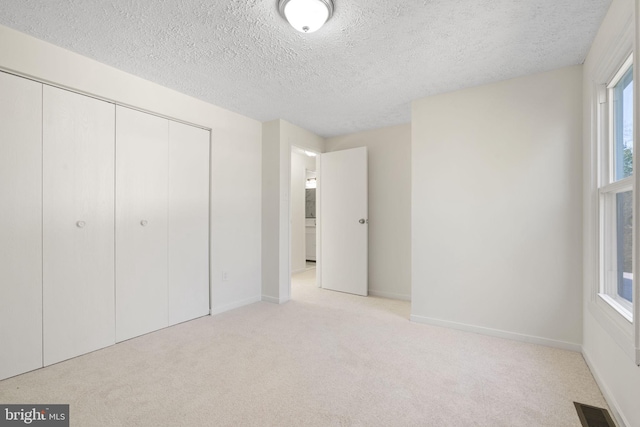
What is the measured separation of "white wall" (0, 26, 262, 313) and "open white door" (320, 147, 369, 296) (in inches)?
42.5

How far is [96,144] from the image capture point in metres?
2.38

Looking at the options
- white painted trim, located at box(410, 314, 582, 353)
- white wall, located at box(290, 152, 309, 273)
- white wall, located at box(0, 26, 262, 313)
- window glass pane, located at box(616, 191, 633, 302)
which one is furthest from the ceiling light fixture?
white wall, located at box(290, 152, 309, 273)

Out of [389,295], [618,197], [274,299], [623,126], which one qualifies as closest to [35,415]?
[274,299]

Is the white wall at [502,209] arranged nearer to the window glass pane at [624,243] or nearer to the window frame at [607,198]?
the window frame at [607,198]

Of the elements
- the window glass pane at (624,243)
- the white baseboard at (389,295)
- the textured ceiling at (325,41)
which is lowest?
Result: the white baseboard at (389,295)

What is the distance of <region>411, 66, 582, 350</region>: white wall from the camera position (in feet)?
7.84

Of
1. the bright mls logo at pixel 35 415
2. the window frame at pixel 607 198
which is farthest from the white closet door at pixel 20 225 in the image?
the window frame at pixel 607 198

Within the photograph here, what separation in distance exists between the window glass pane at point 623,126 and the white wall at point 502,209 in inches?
17.2

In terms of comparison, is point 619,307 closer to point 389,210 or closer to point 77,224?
point 389,210

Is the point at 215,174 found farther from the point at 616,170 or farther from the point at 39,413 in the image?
the point at 616,170

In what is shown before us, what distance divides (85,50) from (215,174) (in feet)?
4.87

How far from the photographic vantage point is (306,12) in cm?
164

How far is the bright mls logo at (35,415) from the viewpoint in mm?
1563

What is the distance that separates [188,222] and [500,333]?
3185 mm
